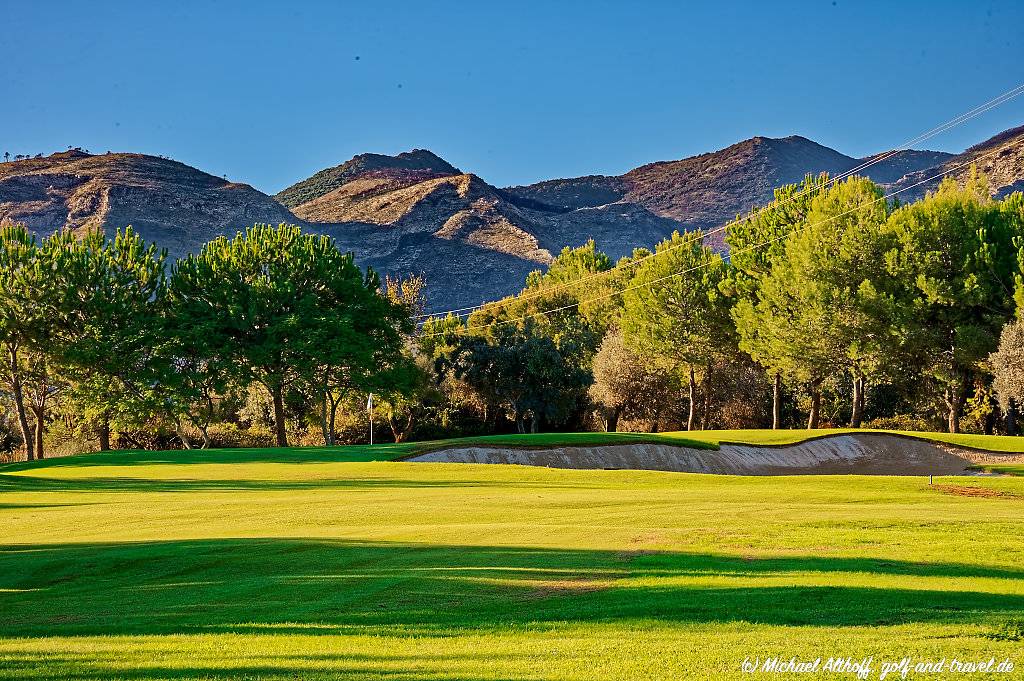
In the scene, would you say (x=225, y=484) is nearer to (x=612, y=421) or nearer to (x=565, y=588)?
(x=565, y=588)

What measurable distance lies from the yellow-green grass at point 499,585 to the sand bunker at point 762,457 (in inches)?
707

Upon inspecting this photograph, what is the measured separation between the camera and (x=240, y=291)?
58.8m

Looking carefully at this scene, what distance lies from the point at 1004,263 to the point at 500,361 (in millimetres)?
34317

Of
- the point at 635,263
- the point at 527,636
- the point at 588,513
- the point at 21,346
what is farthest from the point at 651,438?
the point at 635,263

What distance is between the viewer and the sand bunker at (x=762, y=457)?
40.2 metres

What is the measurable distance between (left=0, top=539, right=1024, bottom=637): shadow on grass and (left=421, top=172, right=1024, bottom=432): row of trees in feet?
157

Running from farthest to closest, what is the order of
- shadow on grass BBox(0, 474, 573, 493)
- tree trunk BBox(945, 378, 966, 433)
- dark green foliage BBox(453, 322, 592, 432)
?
dark green foliage BBox(453, 322, 592, 432) < tree trunk BBox(945, 378, 966, 433) < shadow on grass BBox(0, 474, 573, 493)

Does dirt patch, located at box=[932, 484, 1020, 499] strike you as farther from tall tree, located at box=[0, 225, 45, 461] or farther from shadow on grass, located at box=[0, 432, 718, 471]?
tall tree, located at box=[0, 225, 45, 461]

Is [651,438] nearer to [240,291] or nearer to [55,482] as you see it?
[55,482]

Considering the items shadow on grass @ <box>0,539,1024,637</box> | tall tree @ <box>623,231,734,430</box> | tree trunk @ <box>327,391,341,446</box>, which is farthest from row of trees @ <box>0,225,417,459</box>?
shadow on grass @ <box>0,539,1024,637</box>

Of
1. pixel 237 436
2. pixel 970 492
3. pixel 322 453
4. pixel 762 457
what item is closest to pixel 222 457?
pixel 322 453

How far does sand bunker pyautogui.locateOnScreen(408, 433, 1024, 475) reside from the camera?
40156mm

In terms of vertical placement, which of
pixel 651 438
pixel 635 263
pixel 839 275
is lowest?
pixel 651 438

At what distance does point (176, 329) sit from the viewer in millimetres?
57969
